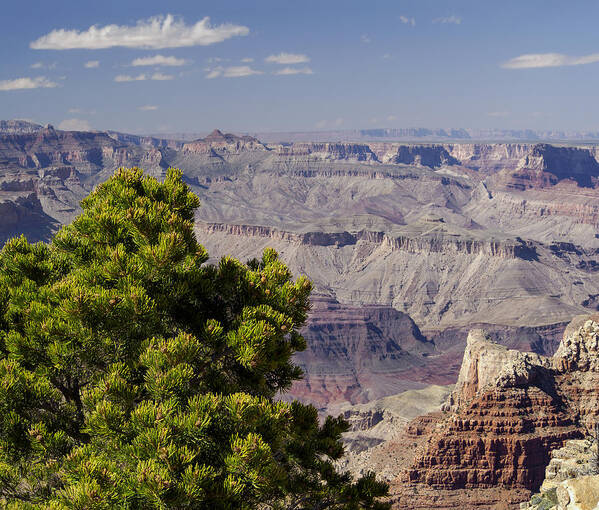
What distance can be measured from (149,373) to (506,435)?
55.9m

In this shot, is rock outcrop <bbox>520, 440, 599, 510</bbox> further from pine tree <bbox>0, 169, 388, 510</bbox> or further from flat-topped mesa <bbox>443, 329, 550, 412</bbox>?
flat-topped mesa <bbox>443, 329, 550, 412</bbox>

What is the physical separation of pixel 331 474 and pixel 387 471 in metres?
53.2

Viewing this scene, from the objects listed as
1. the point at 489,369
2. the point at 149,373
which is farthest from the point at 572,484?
the point at 489,369

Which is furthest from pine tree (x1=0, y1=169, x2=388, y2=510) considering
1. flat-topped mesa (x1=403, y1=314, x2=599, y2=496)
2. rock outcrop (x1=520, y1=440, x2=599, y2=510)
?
flat-topped mesa (x1=403, y1=314, x2=599, y2=496)

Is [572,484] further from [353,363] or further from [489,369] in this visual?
[353,363]

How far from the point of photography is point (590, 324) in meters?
64.8

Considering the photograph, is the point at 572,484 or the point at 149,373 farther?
the point at 572,484

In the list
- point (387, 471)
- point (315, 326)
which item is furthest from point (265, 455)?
point (315, 326)

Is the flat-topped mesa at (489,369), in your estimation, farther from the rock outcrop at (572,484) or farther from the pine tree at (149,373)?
the pine tree at (149,373)

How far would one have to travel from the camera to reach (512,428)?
60.8 m

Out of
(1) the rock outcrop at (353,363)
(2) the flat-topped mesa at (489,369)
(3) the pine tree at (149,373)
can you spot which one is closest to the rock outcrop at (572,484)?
(3) the pine tree at (149,373)

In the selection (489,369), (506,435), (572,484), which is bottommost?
(506,435)

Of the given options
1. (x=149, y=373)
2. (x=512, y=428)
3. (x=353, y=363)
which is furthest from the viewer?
(x=353, y=363)

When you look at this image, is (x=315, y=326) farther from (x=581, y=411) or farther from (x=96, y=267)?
(x=96, y=267)
